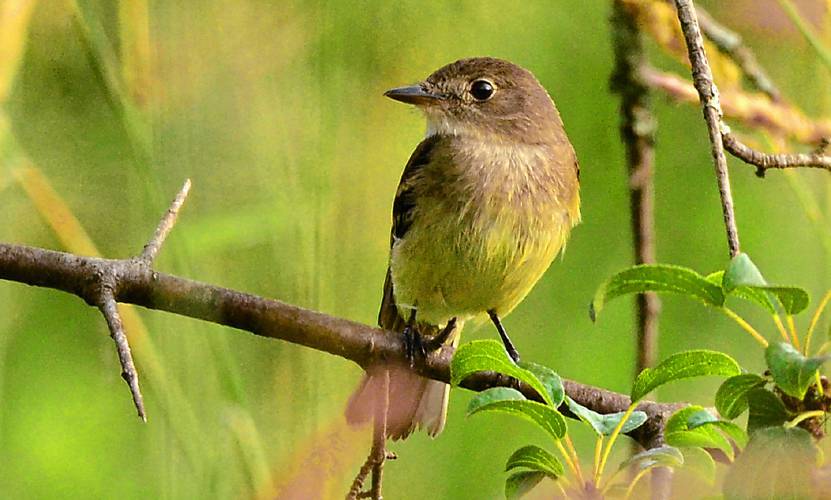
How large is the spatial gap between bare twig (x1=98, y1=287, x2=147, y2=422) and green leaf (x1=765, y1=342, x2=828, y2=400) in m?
0.87

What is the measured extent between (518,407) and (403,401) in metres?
1.61

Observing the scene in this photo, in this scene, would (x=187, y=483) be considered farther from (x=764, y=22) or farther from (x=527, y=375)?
(x=764, y=22)

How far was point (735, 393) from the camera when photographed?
4.96 ft

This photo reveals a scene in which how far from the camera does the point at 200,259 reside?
12.5ft

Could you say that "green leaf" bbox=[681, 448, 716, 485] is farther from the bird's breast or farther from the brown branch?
the bird's breast

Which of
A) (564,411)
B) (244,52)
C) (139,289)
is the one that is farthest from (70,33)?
(564,411)

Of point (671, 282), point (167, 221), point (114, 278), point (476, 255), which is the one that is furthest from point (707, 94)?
point (476, 255)

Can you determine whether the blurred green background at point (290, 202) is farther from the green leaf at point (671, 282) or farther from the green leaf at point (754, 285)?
the green leaf at point (754, 285)

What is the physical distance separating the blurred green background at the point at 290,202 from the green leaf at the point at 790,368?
1.93 meters

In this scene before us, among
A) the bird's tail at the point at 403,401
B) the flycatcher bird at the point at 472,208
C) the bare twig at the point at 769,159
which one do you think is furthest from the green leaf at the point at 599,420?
the flycatcher bird at the point at 472,208

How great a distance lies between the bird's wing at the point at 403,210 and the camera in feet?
11.6

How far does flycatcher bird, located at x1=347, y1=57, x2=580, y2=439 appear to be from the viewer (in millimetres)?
3330

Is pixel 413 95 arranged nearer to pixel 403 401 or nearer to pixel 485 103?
pixel 485 103

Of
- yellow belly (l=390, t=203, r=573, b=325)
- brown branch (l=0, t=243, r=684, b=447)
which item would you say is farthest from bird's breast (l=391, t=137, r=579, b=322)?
brown branch (l=0, t=243, r=684, b=447)
